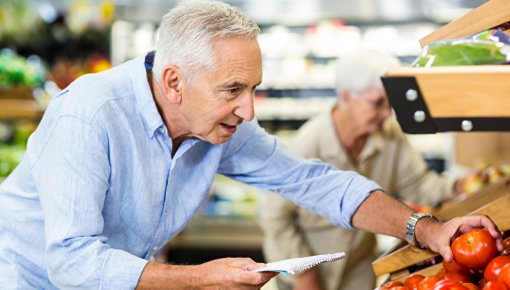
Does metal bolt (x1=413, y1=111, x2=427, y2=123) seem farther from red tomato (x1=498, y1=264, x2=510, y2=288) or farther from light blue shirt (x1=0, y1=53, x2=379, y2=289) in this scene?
light blue shirt (x1=0, y1=53, x2=379, y2=289)

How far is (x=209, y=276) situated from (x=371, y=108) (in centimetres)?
199

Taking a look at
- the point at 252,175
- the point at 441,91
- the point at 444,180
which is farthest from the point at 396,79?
the point at 444,180

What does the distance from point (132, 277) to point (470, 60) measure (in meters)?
0.97

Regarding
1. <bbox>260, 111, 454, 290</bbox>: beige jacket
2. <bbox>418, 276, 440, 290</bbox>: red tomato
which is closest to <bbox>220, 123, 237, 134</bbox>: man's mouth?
<bbox>418, 276, 440, 290</bbox>: red tomato

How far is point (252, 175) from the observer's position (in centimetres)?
276

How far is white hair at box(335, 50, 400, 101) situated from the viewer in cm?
374

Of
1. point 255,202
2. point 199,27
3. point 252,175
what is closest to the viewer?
point 199,27

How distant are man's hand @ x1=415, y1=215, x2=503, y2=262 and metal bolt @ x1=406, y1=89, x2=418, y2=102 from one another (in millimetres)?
649

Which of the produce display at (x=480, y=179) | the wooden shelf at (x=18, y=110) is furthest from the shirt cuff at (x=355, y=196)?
the wooden shelf at (x=18, y=110)

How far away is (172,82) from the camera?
2238mm

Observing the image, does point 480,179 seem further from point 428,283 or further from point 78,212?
point 78,212

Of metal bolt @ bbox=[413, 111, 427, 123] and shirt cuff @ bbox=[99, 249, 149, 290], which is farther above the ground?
metal bolt @ bbox=[413, 111, 427, 123]

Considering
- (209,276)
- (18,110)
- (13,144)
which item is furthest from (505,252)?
(13,144)

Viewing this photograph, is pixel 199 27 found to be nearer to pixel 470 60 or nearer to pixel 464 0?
pixel 470 60
